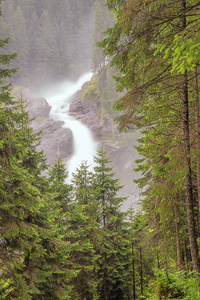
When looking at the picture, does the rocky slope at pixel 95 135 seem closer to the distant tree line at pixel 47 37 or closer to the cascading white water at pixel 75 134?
the cascading white water at pixel 75 134

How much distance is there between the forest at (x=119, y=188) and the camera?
13.4 ft

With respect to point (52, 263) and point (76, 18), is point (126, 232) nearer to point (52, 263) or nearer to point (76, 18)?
point (52, 263)

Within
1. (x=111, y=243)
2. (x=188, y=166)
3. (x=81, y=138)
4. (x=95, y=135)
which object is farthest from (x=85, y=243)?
(x=95, y=135)

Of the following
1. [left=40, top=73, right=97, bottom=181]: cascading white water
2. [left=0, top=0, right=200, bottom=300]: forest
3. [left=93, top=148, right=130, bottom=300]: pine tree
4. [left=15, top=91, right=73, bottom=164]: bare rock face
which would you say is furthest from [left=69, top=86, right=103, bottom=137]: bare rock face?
[left=93, top=148, right=130, bottom=300]: pine tree

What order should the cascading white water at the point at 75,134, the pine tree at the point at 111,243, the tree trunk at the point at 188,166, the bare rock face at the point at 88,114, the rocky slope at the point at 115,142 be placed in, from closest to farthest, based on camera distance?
the tree trunk at the point at 188,166, the pine tree at the point at 111,243, the rocky slope at the point at 115,142, the cascading white water at the point at 75,134, the bare rock face at the point at 88,114

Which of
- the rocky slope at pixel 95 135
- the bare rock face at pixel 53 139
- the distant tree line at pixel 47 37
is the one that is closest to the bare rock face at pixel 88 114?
the rocky slope at pixel 95 135

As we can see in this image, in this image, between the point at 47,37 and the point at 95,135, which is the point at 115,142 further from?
the point at 47,37

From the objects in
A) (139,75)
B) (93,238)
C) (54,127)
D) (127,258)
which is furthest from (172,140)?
(54,127)

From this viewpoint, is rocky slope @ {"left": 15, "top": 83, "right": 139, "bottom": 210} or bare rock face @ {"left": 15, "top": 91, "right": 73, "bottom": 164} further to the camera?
bare rock face @ {"left": 15, "top": 91, "right": 73, "bottom": 164}

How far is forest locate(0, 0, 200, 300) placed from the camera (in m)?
4.07

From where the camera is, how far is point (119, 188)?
14.3 metres

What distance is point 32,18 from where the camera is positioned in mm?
84938

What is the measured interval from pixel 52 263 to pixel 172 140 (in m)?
6.97

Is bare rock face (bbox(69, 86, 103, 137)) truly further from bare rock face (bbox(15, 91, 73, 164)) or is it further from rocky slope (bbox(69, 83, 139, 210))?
bare rock face (bbox(15, 91, 73, 164))
